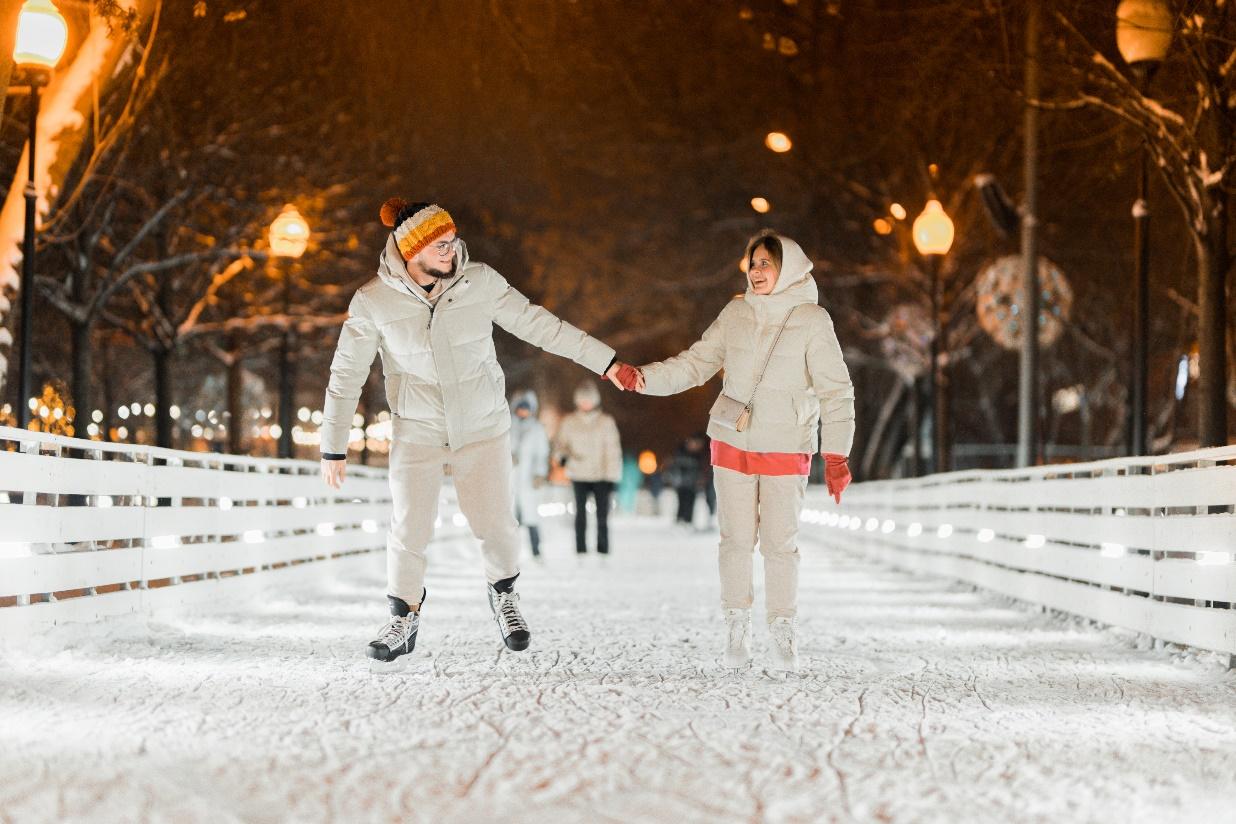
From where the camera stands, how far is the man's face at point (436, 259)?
23.9 ft

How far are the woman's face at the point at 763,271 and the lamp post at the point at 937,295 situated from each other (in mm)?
11998

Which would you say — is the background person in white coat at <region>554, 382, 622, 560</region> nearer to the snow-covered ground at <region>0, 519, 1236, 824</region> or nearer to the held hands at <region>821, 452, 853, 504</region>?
the snow-covered ground at <region>0, 519, 1236, 824</region>

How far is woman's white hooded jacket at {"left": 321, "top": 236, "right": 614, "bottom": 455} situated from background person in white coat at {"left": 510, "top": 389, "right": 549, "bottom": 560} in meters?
9.70

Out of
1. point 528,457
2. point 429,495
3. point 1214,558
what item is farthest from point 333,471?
point 528,457

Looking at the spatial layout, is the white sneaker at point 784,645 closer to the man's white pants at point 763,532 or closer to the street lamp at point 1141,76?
the man's white pants at point 763,532

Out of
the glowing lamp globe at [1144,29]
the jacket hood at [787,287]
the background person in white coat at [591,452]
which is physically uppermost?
the glowing lamp globe at [1144,29]

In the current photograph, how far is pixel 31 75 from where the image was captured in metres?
13.7

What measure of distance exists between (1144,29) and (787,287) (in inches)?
290

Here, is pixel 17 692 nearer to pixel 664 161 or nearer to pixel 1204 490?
pixel 1204 490

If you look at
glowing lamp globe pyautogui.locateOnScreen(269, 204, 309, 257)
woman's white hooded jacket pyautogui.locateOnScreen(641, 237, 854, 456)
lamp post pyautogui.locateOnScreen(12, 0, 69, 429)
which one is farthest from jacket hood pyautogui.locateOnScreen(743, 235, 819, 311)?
glowing lamp globe pyautogui.locateOnScreen(269, 204, 309, 257)

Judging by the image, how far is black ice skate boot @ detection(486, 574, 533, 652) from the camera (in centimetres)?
789

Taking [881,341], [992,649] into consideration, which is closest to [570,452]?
[992,649]

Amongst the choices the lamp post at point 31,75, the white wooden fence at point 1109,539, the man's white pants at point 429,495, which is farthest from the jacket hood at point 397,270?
the lamp post at point 31,75

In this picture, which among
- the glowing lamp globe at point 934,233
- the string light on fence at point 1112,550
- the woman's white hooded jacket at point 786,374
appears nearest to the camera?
the woman's white hooded jacket at point 786,374
